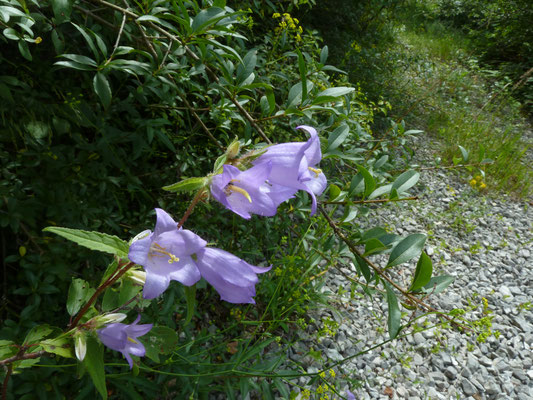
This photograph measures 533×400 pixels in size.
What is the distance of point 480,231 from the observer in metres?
3.15

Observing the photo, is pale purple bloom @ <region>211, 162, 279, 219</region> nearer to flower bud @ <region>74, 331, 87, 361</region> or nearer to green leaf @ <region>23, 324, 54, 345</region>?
flower bud @ <region>74, 331, 87, 361</region>

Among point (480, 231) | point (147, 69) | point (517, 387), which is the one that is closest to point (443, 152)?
point (480, 231)

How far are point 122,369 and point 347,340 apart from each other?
1.18 meters

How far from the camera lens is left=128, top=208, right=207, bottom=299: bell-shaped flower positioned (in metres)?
0.52

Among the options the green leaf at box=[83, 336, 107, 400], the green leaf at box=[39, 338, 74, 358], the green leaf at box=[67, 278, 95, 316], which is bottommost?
the green leaf at box=[67, 278, 95, 316]

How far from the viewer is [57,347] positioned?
2.33ft

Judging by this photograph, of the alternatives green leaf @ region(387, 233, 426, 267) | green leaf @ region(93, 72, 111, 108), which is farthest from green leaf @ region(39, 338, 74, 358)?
green leaf @ region(387, 233, 426, 267)

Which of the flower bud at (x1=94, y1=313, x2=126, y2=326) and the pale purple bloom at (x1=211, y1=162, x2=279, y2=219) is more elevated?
the pale purple bloom at (x1=211, y1=162, x2=279, y2=219)

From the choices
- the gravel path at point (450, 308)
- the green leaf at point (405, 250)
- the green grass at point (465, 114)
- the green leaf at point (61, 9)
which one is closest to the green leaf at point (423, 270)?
the green leaf at point (405, 250)

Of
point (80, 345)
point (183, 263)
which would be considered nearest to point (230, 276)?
point (183, 263)

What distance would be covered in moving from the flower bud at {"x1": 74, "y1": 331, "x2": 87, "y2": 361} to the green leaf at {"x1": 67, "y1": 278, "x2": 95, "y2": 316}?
5.2 inches

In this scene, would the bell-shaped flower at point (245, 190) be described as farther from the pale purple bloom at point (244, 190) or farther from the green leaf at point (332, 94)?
the green leaf at point (332, 94)

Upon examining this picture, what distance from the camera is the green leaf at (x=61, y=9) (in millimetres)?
883

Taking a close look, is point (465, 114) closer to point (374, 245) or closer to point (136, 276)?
point (374, 245)
